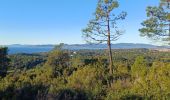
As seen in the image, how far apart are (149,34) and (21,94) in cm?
2223

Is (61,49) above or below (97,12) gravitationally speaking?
below

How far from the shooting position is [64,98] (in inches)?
369

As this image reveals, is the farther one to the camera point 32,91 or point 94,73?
point 94,73

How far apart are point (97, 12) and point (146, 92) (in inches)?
719

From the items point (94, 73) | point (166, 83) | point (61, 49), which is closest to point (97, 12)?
point (94, 73)

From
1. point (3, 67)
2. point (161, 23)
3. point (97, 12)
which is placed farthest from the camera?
point (3, 67)

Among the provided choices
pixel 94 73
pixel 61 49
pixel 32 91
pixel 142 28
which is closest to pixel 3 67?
pixel 61 49

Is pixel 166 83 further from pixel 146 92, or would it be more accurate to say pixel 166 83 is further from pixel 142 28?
pixel 142 28

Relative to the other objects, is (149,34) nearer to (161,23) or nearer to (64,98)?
(161,23)

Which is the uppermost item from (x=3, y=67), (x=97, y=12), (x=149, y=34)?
(x=97, y=12)

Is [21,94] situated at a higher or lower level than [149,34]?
lower

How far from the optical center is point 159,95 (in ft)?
29.7

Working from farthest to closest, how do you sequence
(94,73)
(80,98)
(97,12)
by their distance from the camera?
1. (97,12)
2. (94,73)
3. (80,98)

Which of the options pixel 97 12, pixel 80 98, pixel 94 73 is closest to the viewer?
pixel 80 98
